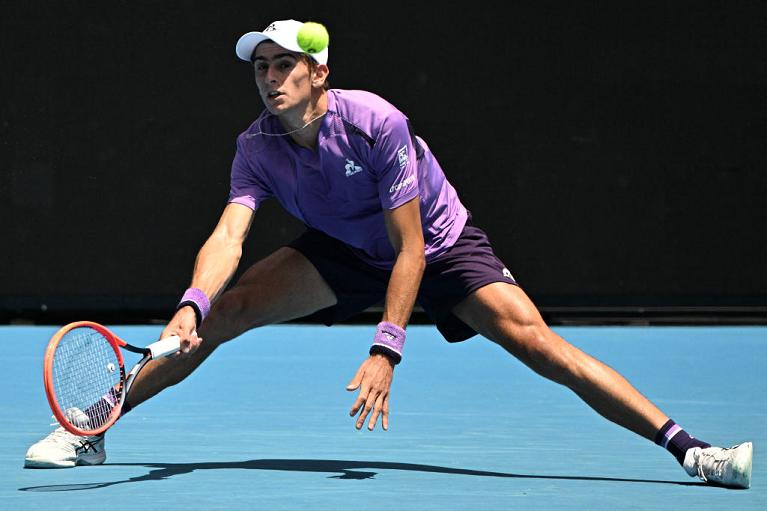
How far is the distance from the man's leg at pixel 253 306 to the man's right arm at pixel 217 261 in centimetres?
8

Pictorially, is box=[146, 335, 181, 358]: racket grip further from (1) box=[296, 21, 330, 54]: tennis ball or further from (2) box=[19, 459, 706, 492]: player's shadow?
(1) box=[296, 21, 330, 54]: tennis ball

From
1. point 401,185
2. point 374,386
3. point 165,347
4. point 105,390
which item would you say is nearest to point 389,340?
point 374,386

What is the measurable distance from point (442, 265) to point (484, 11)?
16.6ft

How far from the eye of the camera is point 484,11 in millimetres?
8992

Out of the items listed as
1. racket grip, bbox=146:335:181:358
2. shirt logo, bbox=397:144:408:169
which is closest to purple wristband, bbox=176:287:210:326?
racket grip, bbox=146:335:181:358

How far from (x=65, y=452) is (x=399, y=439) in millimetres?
1106

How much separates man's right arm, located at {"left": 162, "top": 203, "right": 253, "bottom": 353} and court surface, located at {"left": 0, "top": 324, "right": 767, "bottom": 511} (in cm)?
39

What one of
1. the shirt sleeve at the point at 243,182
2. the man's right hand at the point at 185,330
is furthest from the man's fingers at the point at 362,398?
the shirt sleeve at the point at 243,182

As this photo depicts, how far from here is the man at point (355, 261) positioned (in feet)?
12.6

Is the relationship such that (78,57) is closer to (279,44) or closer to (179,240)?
(179,240)

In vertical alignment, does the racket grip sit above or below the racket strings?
above

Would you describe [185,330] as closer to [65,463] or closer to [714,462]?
[65,463]

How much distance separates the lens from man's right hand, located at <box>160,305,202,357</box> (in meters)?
3.77

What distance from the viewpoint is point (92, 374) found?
3719mm
